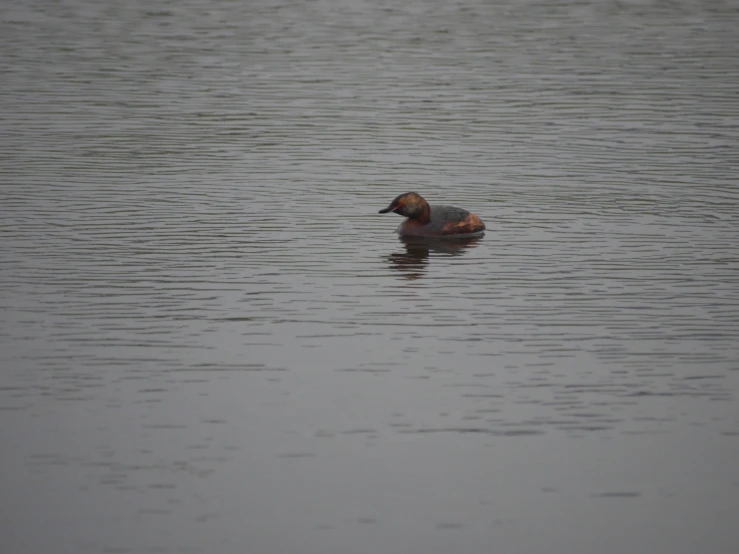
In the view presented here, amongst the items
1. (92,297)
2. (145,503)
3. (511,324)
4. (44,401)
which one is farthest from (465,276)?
(145,503)

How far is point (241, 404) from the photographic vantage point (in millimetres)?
11250

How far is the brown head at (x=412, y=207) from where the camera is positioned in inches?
712

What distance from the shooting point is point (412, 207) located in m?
18.1

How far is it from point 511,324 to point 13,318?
5.21m

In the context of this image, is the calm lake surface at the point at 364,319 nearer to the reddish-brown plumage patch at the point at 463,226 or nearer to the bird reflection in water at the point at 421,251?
the bird reflection in water at the point at 421,251

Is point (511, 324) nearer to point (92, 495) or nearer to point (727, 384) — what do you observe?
point (727, 384)

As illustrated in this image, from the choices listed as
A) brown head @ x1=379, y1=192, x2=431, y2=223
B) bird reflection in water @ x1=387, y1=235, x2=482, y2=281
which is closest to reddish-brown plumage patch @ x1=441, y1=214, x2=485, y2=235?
bird reflection in water @ x1=387, y1=235, x2=482, y2=281

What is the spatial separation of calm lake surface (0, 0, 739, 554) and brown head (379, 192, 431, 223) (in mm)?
563

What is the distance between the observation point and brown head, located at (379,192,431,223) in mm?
18094

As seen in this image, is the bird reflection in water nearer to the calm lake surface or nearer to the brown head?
the calm lake surface

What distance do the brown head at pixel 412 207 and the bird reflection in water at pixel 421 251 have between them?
1.05 ft

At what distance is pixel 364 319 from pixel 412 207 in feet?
14.9

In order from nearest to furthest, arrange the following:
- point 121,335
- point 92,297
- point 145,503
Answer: point 145,503, point 121,335, point 92,297

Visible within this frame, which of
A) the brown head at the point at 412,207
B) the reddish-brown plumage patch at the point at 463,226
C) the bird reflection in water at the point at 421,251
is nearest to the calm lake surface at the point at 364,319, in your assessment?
the bird reflection in water at the point at 421,251
